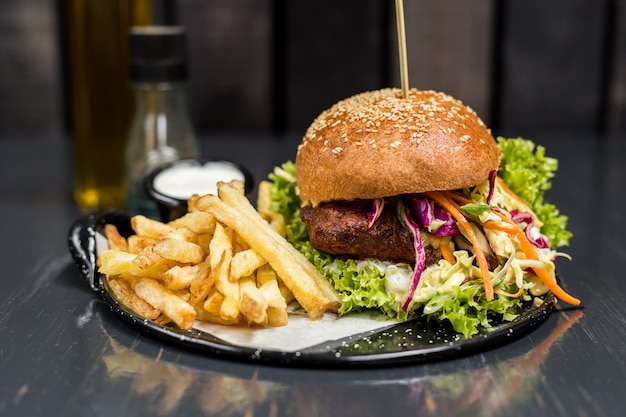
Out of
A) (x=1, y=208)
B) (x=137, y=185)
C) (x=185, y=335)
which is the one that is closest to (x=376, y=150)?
(x=185, y=335)

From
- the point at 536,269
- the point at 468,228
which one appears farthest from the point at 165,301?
the point at 536,269

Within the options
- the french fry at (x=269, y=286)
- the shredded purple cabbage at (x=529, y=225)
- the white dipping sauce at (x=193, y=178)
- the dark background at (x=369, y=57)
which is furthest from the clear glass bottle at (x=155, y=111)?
the dark background at (x=369, y=57)

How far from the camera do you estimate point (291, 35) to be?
518 centimetres

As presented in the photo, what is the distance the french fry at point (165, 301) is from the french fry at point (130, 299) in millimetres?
23

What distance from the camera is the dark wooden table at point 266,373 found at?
1810 millimetres

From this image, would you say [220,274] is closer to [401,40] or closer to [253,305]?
[253,305]

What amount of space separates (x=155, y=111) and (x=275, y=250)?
1.47 meters

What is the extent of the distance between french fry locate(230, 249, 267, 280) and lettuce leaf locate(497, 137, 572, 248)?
2.83 feet

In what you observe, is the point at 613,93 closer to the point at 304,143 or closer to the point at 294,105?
the point at 294,105

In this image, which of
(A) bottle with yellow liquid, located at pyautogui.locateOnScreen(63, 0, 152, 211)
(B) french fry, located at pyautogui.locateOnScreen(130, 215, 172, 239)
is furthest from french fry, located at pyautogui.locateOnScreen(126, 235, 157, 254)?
(A) bottle with yellow liquid, located at pyautogui.locateOnScreen(63, 0, 152, 211)

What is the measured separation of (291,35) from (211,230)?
3011 mm

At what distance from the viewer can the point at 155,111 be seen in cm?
350

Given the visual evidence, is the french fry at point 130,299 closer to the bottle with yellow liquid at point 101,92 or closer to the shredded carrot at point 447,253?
the shredded carrot at point 447,253

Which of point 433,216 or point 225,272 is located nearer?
point 225,272
